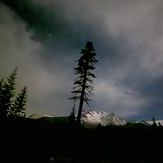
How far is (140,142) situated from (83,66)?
13346mm

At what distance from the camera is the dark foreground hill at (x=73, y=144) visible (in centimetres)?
1429

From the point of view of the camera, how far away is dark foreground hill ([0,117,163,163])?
14.3m

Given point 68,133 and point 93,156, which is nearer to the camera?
point 93,156

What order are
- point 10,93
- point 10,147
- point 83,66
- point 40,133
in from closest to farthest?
point 10,147
point 40,133
point 83,66
point 10,93

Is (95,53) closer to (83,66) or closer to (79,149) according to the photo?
(83,66)

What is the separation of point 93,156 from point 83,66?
16.4 m

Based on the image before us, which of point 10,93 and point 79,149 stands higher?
point 10,93

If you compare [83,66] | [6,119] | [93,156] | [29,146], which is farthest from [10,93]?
[93,156]

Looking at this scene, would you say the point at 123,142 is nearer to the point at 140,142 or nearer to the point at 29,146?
the point at 140,142

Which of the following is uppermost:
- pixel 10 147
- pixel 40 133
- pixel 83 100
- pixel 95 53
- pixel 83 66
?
pixel 95 53

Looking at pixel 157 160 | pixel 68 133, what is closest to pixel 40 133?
pixel 68 133

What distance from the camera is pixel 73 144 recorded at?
1792 centimetres

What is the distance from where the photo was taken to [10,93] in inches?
1871

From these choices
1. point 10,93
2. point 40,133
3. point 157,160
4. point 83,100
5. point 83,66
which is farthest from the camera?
point 10,93
